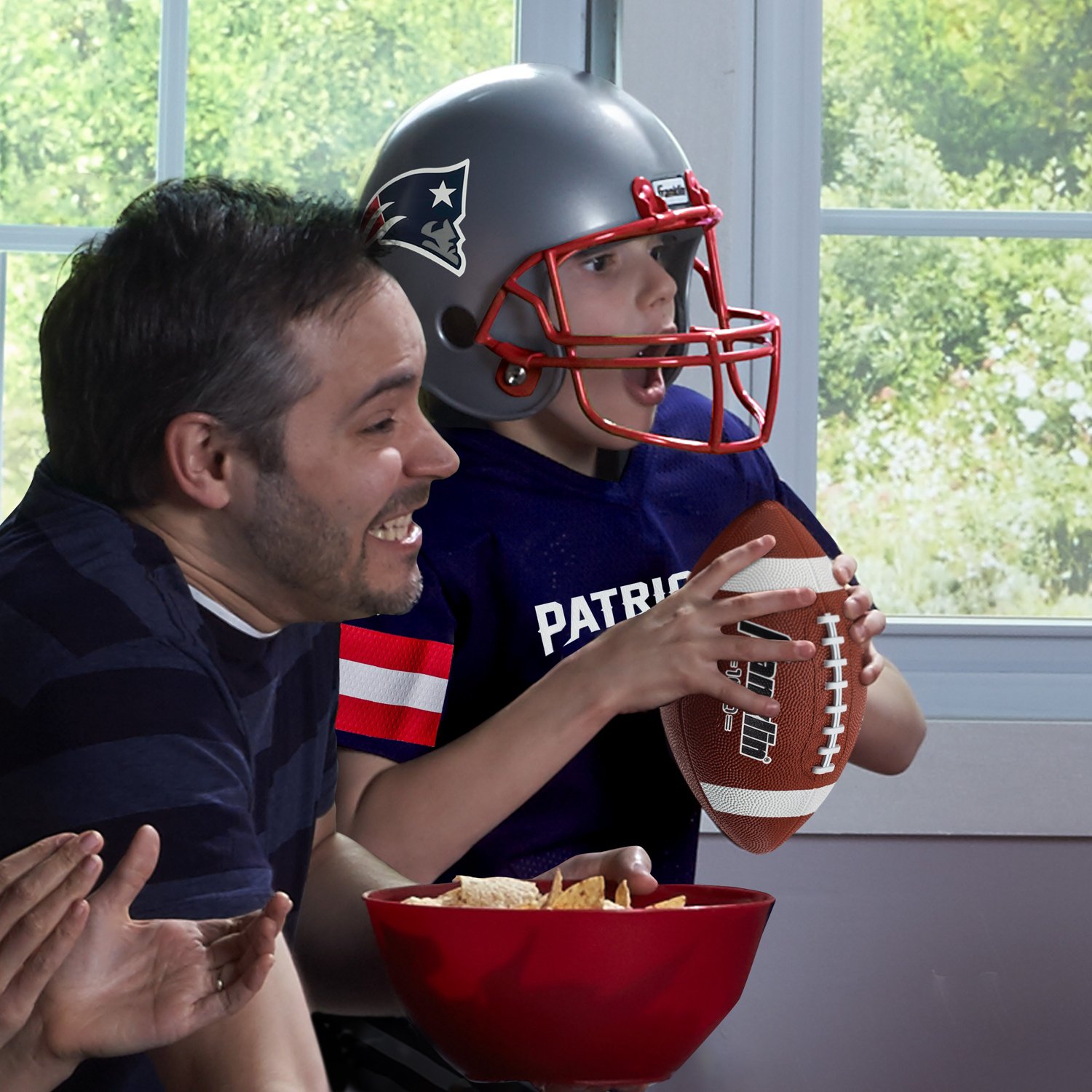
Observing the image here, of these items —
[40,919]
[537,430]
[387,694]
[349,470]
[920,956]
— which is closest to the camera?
[40,919]

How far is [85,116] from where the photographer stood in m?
1.83

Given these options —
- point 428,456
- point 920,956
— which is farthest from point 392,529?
point 920,956

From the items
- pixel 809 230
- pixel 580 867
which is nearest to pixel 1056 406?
pixel 809 230

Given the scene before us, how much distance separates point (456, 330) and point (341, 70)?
0.75 meters

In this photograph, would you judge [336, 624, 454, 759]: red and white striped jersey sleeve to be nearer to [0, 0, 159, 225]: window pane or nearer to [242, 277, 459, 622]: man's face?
[242, 277, 459, 622]: man's face

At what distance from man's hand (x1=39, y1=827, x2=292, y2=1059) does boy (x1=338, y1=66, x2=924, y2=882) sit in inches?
18.2

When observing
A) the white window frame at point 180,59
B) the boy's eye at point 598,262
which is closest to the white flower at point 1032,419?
the white window frame at point 180,59

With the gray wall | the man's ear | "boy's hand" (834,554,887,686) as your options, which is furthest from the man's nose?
the gray wall

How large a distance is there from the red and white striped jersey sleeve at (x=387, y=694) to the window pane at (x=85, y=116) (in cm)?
88

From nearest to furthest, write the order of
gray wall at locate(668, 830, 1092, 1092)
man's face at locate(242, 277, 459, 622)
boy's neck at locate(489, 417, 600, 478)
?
1. man's face at locate(242, 277, 459, 622)
2. boy's neck at locate(489, 417, 600, 478)
3. gray wall at locate(668, 830, 1092, 1092)

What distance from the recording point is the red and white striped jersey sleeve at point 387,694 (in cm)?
117

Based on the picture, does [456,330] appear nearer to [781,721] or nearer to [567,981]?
[781,721]

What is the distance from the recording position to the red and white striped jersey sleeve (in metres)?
1.17

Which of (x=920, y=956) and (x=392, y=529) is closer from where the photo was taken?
(x=392, y=529)
